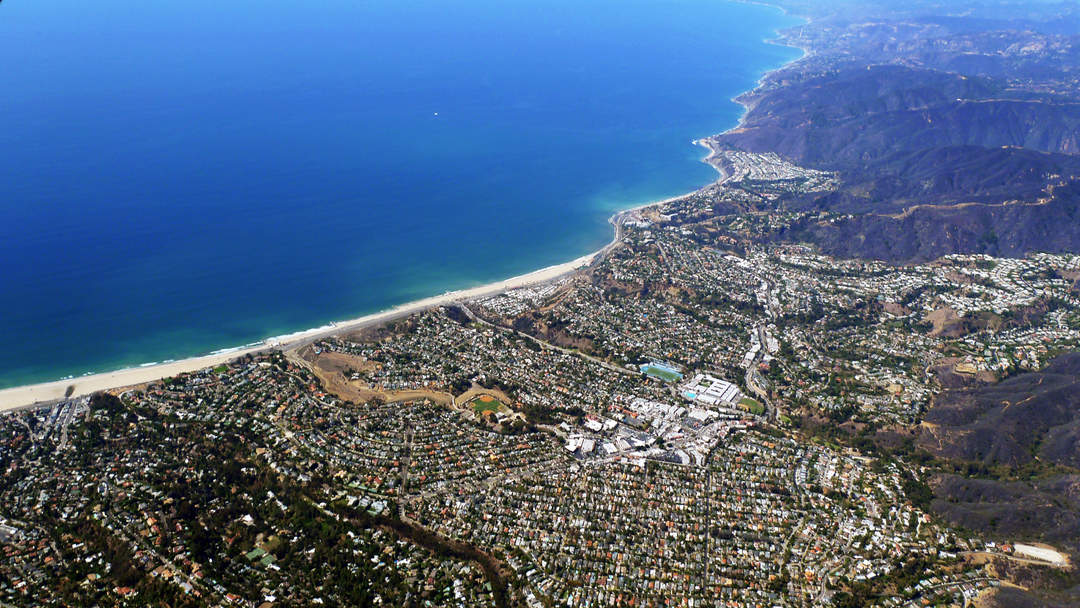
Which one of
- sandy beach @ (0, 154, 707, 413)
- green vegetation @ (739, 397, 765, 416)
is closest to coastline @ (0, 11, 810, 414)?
sandy beach @ (0, 154, 707, 413)

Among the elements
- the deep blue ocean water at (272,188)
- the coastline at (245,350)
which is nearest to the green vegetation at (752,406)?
the coastline at (245,350)

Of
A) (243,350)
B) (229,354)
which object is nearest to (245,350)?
(243,350)

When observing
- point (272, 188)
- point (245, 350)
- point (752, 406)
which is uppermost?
point (272, 188)

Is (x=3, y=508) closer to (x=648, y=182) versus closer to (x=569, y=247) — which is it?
(x=569, y=247)

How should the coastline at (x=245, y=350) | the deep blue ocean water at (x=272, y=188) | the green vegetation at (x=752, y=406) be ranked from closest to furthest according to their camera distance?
the green vegetation at (x=752, y=406), the coastline at (x=245, y=350), the deep blue ocean water at (x=272, y=188)

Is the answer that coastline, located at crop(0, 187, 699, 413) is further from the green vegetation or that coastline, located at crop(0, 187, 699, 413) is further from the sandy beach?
the green vegetation

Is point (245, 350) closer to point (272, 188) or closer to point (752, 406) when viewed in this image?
point (752, 406)

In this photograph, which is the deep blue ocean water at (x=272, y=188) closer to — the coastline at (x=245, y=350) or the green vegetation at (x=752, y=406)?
the coastline at (x=245, y=350)

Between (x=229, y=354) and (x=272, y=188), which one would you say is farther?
A: (x=272, y=188)
